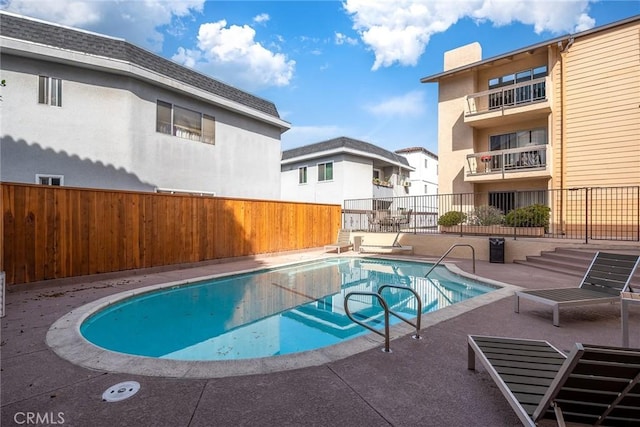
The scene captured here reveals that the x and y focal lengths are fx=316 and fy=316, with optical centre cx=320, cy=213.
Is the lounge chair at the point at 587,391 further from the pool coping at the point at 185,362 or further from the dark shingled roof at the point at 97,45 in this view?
the dark shingled roof at the point at 97,45

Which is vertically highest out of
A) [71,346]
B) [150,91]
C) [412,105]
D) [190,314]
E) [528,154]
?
[412,105]

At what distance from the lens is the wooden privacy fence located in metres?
6.84

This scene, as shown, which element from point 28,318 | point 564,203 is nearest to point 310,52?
point 564,203

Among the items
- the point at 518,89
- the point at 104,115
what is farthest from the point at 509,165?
the point at 104,115

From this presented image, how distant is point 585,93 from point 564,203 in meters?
4.64

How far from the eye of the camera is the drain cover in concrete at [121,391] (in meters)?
2.71

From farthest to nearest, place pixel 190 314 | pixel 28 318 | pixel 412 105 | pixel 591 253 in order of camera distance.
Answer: pixel 412 105, pixel 591 253, pixel 190 314, pixel 28 318

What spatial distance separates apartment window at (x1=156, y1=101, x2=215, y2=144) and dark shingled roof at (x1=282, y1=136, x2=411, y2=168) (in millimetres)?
9765

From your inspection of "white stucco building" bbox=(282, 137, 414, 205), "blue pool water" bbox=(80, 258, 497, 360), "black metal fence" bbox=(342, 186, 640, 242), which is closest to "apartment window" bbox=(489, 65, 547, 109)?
"black metal fence" bbox=(342, 186, 640, 242)

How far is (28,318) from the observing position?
4.91 metres

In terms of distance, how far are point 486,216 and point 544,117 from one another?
5.78m

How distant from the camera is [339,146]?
21.0 metres

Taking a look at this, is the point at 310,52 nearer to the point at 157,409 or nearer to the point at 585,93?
the point at 585,93

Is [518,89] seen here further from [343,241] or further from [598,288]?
[598,288]
